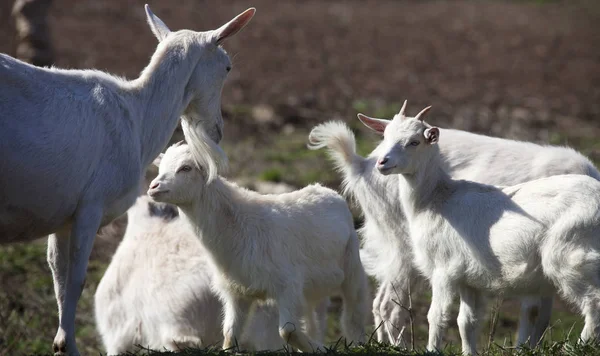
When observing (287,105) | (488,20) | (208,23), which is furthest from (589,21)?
(287,105)

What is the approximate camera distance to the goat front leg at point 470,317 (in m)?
6.46

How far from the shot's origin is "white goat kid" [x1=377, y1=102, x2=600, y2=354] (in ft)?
19.2

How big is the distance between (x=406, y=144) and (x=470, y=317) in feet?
4.02

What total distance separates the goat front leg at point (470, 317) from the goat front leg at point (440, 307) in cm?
9

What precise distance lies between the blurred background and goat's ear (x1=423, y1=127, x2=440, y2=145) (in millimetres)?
2810

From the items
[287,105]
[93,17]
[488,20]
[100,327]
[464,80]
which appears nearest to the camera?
[100,327]

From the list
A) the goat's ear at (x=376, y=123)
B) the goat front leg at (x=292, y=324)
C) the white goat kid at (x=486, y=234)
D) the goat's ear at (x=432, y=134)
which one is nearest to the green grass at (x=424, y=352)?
the white goat kid at (x=486, y=234)

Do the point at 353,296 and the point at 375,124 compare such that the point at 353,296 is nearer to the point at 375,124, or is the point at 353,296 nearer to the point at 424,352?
the point at 375,124

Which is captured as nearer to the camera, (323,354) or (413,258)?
(323,354)

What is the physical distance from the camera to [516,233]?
6.13m

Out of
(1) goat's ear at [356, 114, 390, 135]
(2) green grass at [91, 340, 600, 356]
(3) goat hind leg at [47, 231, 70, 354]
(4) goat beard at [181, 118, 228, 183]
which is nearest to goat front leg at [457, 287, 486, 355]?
(2) green grass at [91, 340, 600, 356]

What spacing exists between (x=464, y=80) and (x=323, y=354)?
1321cm

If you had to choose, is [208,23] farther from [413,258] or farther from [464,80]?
[413,258]

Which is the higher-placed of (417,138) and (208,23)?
(208,23)
